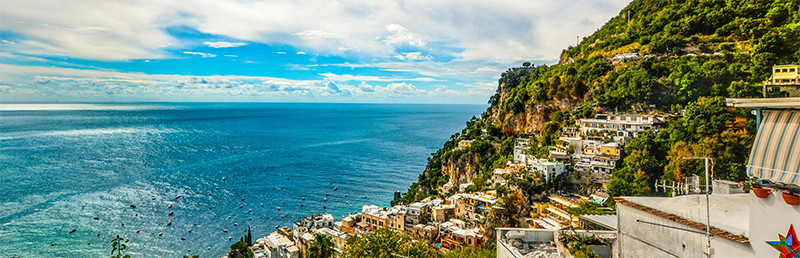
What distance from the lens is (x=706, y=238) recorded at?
24.3ft

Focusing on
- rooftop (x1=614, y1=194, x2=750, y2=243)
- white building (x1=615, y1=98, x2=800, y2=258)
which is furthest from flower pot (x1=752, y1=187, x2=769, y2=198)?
rooftop (x1=614, y1=194, x2=750, y2=243)

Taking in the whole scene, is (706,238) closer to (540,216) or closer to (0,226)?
(540,216)

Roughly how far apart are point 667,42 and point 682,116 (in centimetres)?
1114

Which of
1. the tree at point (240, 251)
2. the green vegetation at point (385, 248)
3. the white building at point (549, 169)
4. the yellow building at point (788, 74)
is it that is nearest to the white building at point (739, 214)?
the yellow building at point (788, 74)

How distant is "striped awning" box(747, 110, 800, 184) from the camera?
5.89 metres

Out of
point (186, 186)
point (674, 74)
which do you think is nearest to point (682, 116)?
point (674, 74)

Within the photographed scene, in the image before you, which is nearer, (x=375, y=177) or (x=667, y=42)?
(x=667, y=42)

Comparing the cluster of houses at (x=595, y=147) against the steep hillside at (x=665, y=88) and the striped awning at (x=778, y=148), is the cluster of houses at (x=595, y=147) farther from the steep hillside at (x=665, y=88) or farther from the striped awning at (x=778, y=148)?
the striped awning at (x=778, y=148)

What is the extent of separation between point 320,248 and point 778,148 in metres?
28.0

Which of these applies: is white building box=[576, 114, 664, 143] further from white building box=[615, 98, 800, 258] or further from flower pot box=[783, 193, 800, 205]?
flower pot box=[783, 193, 800, 205]

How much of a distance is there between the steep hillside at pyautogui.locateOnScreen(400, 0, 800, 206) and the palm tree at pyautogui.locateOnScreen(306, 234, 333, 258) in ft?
48.8

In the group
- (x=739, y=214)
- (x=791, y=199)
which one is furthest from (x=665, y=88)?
(x=791, y=199)

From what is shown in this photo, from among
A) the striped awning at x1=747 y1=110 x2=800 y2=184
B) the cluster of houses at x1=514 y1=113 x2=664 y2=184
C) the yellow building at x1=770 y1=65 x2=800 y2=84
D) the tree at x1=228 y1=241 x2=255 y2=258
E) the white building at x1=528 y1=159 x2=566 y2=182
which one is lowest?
the tree at x1=228 y1=241 x2=255 y2=258

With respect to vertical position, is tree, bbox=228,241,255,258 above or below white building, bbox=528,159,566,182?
below
